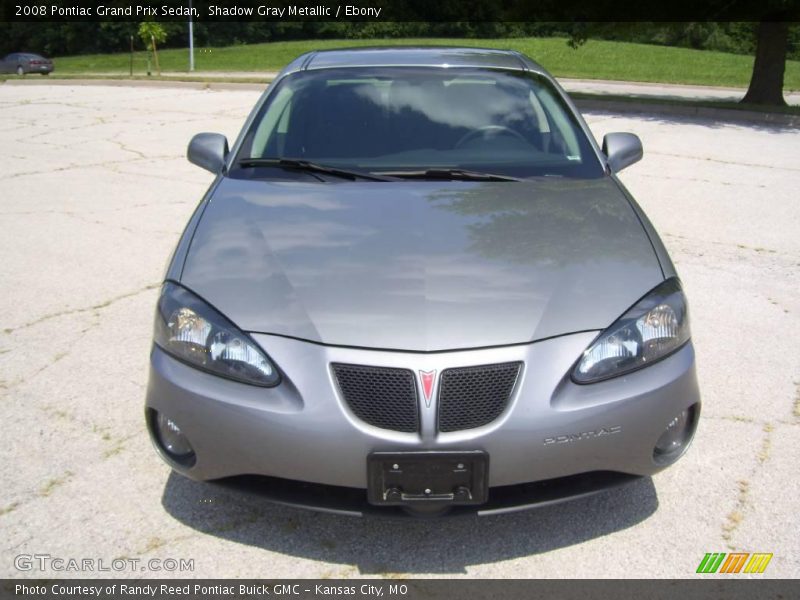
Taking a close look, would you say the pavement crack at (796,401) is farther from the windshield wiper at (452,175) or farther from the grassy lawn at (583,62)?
the grassy lawn at (583,62)

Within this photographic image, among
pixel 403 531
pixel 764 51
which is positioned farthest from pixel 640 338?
pixel 764 51

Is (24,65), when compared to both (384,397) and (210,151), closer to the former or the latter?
(210,151)

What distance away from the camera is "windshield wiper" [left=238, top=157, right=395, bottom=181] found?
3489 millimetres

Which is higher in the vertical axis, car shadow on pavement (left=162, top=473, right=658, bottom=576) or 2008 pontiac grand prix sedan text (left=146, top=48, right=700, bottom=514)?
2008 pontiac grand prix sedan text (left=146, top=48, right=700, bottom=514)

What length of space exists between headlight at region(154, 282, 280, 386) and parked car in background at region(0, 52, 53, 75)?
38.0m

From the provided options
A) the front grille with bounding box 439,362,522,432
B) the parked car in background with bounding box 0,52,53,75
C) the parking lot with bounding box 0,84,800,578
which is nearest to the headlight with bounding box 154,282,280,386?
the front grille with bounding box 439,362,522,432

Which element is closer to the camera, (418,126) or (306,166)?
(306,166)

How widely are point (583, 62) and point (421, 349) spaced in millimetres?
34831

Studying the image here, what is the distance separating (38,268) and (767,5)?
1324 centimetres

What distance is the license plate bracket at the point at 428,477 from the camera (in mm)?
2301

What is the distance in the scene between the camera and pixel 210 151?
12.9 feet

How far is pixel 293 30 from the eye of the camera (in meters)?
62.3

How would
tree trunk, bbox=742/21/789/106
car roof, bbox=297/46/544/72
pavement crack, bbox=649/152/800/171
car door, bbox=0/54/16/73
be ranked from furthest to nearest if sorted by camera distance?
car door, bbox=0/54/16/73
tree trunk, bbox=742/21/789/106
pavement crack, bbox=649/152/800/171
car roof, bbox=297/46/544/72

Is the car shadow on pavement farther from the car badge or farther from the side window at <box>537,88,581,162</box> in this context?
the side window at <box>537,88,581,162</box>
